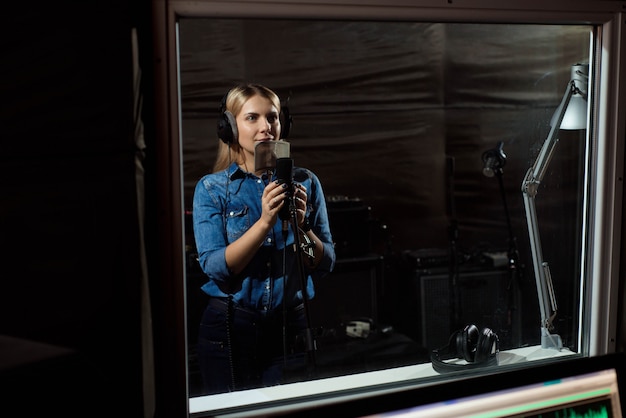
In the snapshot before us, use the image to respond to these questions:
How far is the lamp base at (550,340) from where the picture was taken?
66.4 inches

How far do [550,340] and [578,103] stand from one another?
620 millimetres

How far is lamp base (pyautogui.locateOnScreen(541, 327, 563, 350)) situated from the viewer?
5.54ft

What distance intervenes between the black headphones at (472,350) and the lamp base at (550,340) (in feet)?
0.48

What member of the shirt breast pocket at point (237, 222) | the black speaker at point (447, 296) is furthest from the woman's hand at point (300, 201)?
the black speaker at point (447, 296)

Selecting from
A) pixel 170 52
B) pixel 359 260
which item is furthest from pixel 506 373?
pixel 359 260

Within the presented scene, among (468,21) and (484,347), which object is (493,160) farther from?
(468,21)

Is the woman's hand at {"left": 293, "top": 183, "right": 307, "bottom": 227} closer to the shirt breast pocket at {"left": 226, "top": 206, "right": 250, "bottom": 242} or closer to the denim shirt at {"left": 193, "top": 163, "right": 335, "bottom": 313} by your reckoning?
the denim shirt at {"left": 193, "top": 163, "right": 335, "bottom": 313}

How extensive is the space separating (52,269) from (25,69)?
303 millimetres

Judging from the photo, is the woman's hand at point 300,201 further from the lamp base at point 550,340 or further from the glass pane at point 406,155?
the lamp base at point 550,340

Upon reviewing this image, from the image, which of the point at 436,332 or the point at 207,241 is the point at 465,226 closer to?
the point at 436,332

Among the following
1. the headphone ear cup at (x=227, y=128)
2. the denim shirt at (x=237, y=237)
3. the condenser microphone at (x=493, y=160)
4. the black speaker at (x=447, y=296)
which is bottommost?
the black speaker at (x=447, y=296)

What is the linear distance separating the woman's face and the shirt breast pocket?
0.17m

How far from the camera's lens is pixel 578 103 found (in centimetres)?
159

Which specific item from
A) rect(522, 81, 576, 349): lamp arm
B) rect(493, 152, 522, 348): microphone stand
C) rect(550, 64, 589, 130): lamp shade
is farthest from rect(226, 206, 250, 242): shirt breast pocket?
rect(493, 152, 522, 348): microphone stand
